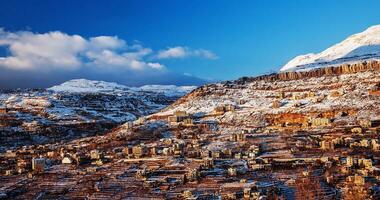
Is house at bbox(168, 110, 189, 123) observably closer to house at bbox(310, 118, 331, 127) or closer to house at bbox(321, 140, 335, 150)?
house at bbox(310, 118, 331, 127)

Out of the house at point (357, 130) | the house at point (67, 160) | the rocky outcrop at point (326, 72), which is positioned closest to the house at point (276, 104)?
the rocky outcrop at point (326, 72)

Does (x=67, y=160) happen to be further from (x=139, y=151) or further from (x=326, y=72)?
(x=326, y=72)

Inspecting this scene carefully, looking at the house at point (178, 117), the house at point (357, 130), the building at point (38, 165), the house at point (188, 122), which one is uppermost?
the house at point (178, 117)

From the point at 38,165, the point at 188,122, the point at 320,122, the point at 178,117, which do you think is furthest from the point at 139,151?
the point at 320,122

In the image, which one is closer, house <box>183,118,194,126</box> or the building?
the building

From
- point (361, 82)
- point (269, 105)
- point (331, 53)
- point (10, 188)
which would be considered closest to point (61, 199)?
point (10, 188)

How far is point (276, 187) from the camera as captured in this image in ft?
107

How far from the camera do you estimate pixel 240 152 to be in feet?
153

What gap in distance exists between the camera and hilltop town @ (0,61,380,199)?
34125 mm

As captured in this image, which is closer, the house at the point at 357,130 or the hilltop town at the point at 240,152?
the hilltop town at the point at 240,152

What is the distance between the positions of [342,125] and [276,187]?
24322 mm

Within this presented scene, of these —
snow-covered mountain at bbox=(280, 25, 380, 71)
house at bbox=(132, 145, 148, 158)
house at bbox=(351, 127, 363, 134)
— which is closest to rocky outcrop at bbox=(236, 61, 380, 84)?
house at bbox=(351, 127, 363, 134)

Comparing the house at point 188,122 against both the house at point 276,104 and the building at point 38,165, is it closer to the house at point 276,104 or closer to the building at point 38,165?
the house at point 276,104

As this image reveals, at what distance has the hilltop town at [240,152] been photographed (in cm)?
3412
